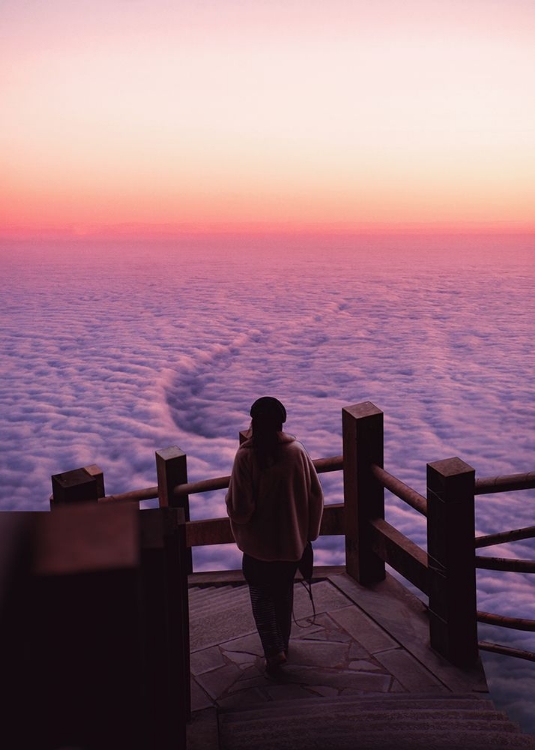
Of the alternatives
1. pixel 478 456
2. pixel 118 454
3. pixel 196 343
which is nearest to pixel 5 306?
pixel 196 343

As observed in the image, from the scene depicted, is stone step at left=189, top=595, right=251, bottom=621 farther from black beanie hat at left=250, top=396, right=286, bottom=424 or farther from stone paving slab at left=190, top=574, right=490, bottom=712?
black beanie hat at left=250, top=396, right=286, bottom=424

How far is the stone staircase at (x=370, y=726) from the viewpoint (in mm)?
2641

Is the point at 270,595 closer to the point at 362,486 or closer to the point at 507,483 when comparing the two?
the point at 362,486

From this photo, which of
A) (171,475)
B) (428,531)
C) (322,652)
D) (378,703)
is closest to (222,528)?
(171,475)

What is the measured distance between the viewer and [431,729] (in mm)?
2748

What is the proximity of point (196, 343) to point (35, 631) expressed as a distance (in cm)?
12092

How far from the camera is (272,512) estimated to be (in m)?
3.37

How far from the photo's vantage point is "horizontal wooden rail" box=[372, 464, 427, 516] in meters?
3.78

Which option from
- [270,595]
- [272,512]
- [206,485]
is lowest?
[270,595]

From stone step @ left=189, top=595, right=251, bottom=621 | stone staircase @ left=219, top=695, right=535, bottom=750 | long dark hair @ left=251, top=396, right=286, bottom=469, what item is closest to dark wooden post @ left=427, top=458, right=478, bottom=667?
stone staircase @ left=219, top=695, right=535, bottom=750

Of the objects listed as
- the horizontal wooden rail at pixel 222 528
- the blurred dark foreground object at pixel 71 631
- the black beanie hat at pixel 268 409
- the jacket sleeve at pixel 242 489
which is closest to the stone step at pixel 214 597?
the horizontal wooden rail at pixel 222 528

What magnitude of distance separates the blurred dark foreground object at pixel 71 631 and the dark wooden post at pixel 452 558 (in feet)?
8.52

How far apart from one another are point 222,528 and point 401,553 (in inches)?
50.6

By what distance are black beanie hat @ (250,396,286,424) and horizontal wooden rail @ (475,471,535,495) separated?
112 cm
